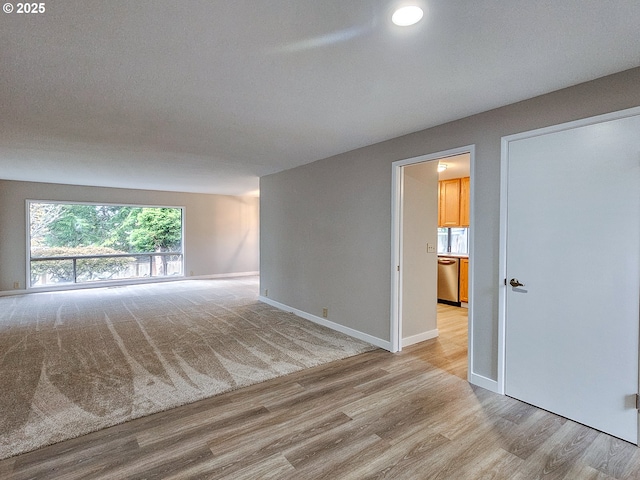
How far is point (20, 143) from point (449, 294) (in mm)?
6825

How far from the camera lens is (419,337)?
13.4 ft

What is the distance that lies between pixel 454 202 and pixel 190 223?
6.87 meters

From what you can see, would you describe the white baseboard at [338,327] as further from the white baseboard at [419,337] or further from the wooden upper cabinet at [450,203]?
the wooden upper cabinet at [450,203]

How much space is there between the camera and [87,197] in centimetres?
764

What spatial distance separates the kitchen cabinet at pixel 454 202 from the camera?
19.6ft

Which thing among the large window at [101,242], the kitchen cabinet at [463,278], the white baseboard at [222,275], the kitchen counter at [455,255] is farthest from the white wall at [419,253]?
the large window at [101,242]

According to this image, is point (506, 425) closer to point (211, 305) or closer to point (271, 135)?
point (271, 135)

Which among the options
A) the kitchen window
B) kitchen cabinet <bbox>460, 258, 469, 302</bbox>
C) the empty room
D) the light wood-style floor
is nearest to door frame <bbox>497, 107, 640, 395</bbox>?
the empty room

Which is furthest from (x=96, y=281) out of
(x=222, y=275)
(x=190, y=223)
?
(x=222, y=275)

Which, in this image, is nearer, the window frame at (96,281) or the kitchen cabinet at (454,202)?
the kitchen cabinet at (454,202)

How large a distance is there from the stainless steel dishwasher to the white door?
132 inches

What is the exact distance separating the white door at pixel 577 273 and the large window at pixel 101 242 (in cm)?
845

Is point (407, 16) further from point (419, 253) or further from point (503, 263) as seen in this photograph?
point (419, 253)

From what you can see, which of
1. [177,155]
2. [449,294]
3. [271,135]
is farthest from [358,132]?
[449,294]
